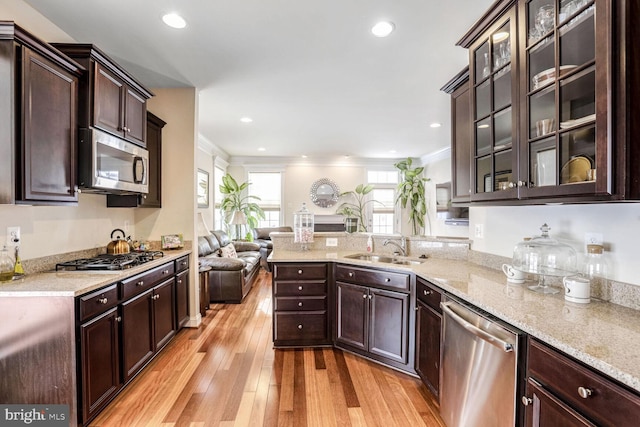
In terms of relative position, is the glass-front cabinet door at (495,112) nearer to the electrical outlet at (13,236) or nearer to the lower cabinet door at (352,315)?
the lower cabinet door at (352,315)

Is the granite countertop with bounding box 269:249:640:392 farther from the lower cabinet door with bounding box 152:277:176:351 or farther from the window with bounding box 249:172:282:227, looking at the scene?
the window with bounding box 249:172:282:227

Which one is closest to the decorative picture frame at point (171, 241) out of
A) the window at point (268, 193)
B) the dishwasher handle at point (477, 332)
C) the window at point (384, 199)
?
the dishwasher handle at point (477, 332)

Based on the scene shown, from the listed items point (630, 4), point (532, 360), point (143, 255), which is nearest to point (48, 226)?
point (143, 255)

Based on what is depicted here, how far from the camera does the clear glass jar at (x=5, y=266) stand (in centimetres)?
182

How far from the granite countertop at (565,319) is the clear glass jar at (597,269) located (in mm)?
82

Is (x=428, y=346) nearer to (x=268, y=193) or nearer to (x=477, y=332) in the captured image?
(x=477, y=332)

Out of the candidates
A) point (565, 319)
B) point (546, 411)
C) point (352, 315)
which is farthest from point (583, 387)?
point (352, 315)

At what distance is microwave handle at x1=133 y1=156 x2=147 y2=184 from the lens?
8.68ft

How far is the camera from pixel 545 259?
176 cm

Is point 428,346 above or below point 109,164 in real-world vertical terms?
below

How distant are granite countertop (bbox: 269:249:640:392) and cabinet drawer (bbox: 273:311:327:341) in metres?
1.16

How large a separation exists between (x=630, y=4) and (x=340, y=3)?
150cm

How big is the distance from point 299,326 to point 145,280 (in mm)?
1387

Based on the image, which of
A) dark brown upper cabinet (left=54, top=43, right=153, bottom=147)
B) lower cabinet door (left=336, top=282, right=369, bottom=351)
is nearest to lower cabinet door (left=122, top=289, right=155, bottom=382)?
dark brown upper cabinet (left=54, top=43, right=153, bottom=147)
